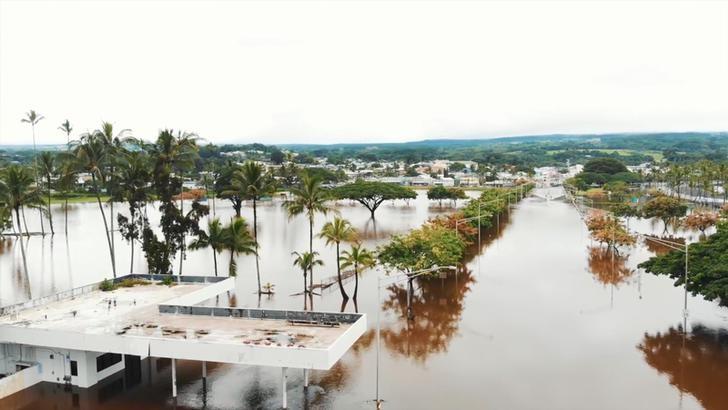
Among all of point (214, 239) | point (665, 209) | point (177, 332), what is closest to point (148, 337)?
point (177, 332)

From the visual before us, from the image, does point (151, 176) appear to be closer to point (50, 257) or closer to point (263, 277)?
point (263, 277)

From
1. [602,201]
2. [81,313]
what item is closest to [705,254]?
[81,313]

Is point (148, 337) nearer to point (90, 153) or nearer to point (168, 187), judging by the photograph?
point (168, 187)

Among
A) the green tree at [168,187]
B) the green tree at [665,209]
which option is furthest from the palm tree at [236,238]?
the green tree at [665,209]

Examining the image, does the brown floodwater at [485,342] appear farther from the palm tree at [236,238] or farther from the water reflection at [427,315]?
the palm tree at [236,238]

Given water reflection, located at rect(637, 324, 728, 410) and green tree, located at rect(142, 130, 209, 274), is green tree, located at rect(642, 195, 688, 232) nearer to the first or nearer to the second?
water reflection, located at rect(637, 324, 728, 410)

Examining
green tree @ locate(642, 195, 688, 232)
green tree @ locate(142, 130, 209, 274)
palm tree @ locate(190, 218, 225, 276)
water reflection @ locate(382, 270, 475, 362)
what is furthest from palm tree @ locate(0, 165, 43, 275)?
green tree @ locate(642, 195, 688, 232)
